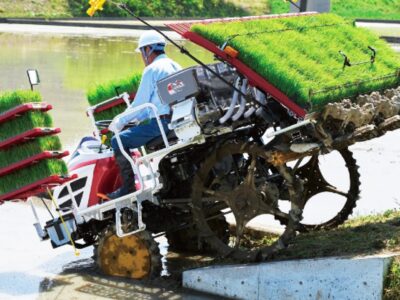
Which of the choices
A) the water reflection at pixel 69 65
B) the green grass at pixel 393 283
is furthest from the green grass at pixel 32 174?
the water reflection at pixel 69 65

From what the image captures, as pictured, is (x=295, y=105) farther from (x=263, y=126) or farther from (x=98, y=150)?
(x=98, y=150)

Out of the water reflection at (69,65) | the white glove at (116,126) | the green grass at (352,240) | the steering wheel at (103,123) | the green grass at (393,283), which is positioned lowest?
the green grass at (393,283)

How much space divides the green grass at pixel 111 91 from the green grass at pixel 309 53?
1.63m

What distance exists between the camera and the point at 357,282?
6.40 meters

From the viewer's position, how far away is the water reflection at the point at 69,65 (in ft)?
53.2

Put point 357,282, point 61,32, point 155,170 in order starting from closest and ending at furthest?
point 357,282
point 155,170
point 61,32

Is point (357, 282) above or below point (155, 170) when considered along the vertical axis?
below

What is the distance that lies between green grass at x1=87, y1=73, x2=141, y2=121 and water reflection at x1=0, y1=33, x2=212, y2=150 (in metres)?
4.26

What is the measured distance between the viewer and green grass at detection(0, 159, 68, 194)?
7594 millimetres

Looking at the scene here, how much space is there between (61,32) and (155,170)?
102 feet

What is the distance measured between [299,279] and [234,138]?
1422 mm

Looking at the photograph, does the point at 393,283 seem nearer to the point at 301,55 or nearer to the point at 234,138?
the point at 234,138

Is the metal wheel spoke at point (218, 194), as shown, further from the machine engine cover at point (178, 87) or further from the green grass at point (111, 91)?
the green grass at point (111, 91)

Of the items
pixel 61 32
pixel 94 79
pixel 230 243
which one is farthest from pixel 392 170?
pixel 61 32
